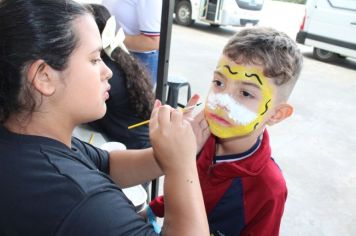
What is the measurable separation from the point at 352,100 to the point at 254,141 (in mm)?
4483

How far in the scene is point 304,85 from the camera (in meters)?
5.49

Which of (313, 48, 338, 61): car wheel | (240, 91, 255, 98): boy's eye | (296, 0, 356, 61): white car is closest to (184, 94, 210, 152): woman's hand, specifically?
(240, 91, 255, 98): boy's eye

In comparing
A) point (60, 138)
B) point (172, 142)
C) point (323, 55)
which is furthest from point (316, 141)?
point (323, 55)

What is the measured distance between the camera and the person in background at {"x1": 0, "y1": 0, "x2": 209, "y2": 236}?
0.71 m

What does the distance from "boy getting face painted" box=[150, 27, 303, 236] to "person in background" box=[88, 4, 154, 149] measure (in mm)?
803

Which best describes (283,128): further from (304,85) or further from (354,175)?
(304,85)

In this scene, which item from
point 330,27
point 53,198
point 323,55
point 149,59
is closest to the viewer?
point 53,198

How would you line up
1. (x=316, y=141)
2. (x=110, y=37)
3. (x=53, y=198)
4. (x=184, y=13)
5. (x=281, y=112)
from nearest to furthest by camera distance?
(x=53, y=198), (x=281, y=112), (x=110, y=37), (x=316, y=141), (x=184, y=13)

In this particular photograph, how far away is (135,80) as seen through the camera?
1905mm

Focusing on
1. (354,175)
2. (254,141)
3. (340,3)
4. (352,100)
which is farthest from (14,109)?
(340,3)

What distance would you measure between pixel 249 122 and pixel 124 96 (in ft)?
3.16

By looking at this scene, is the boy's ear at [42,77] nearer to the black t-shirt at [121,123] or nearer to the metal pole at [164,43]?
the metal pole at [164,43]

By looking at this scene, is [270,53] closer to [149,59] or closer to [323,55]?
[149,59]

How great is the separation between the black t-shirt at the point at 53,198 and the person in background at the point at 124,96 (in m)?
1.09
